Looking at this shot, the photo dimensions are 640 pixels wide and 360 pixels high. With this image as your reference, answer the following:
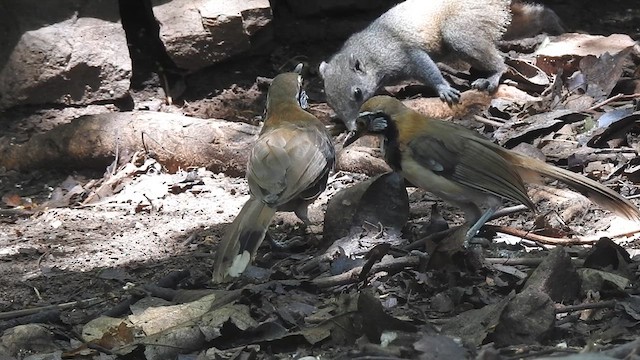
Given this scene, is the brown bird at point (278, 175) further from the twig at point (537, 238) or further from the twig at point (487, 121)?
the twig at point (487, 121)

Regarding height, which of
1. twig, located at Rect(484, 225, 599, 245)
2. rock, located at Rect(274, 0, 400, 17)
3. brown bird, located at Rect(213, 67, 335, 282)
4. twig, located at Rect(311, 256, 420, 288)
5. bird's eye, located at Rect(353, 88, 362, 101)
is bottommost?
bird's eye, located at Rect(353, 88, 362, 101)

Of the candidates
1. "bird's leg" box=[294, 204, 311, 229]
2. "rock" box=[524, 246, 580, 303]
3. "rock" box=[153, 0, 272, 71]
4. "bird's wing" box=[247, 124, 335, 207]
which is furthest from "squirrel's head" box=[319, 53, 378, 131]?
"rock" box=[524, 246, 580, 303]

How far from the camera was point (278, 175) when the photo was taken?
16.6 feet

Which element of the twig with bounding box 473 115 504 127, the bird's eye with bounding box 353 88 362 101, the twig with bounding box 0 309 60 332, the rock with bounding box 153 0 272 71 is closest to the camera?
the twig with bounding box 0 309 60 332

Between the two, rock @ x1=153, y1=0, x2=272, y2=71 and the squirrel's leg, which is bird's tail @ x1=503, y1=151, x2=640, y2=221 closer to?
the squirrel's leg

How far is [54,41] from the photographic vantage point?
8102 mm

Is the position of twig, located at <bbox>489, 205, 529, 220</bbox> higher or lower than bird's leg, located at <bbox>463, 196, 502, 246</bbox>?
lower

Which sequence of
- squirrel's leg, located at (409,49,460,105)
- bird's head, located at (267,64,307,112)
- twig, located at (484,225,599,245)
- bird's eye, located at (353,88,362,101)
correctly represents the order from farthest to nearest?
bird's eye, located at (353,88,362,101), squirrel's leg, located at (409,49,460,105), bird's head, located at (267,64,307,112), twig, located at (484,225,599,245)

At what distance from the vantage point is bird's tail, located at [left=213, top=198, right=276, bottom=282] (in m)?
4.50

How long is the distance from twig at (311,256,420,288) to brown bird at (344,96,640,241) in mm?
436

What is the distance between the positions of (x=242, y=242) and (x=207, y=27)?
168 inches

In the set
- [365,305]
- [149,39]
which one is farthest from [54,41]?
[365,305]

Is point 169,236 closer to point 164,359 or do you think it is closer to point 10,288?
point 10,288

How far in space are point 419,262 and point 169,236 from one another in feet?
6.43
